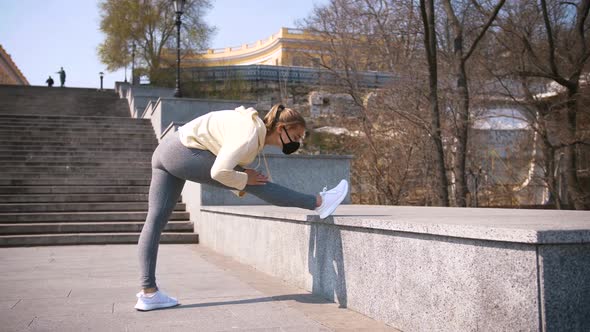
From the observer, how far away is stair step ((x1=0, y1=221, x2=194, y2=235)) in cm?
983

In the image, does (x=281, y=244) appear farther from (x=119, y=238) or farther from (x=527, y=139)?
(x=527, y=139)

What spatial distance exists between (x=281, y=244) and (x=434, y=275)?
2.49 metres

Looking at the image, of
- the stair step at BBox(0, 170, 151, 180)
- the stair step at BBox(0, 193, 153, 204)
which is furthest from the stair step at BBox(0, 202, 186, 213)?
the stair step at BBox(0, 170, 151, 180)

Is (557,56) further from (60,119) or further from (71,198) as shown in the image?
(60,119)

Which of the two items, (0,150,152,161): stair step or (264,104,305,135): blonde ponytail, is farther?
(0,150,152,161): stair step

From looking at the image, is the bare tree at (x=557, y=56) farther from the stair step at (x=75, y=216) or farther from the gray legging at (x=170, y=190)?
the gray legging at (x=170, y=190)

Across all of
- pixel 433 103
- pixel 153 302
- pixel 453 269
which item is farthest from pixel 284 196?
pixel 433 103

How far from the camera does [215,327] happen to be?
3607 mm

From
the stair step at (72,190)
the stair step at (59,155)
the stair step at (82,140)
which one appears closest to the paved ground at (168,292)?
the stair step at (72,190)

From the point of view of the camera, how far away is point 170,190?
429 centimetres

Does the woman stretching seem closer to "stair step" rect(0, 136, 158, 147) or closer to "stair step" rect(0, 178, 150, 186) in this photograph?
"stair step" rect(0, 178, 150, 186)

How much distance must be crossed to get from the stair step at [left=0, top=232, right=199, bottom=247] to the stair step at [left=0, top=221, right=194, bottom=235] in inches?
10.1

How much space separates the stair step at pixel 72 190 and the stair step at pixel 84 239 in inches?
90.8

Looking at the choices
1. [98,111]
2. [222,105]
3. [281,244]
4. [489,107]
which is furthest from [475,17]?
[98,111]
